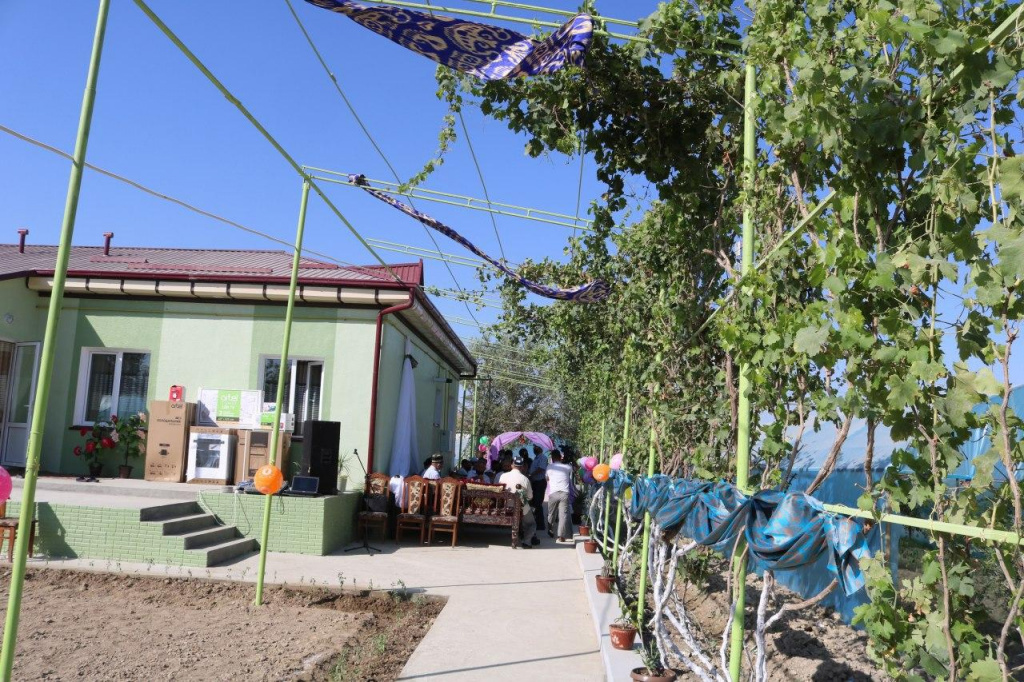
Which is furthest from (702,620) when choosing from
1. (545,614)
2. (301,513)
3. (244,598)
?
(301,513)

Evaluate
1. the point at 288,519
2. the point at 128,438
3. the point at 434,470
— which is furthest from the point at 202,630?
the point at 128,438

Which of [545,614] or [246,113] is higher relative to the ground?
[246,113]

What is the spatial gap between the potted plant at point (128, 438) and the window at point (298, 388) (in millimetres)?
2120

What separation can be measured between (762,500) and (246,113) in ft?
12.7

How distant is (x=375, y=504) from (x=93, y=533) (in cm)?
392

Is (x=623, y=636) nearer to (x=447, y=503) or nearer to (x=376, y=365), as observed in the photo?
(x=447, y=503)

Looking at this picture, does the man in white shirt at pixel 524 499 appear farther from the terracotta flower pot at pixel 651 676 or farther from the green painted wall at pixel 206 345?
the terracotta flower pot at pixel 651 676

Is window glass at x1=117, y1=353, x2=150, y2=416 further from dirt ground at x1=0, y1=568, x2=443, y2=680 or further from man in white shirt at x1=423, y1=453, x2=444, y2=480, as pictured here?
man in white shirt at x1=423, y1=453, x2=444, y2=480

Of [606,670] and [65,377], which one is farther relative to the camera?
[65,377]

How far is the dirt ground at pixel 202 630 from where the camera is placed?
17.7 feet

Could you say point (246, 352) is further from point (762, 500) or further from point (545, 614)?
point (762, 500)

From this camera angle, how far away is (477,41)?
5.46 m

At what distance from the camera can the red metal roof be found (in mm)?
12227

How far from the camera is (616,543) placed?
8438 mm
